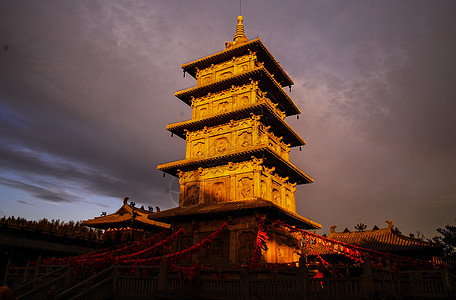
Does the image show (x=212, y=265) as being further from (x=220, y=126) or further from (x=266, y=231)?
(x=220, y=126)

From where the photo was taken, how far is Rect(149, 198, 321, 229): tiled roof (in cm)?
1798

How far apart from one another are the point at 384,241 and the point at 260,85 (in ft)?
57.6

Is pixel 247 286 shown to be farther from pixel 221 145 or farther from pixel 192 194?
pixel 221 145

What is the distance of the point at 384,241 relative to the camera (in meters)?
28.7

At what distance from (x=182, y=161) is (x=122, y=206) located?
18036 millimetres

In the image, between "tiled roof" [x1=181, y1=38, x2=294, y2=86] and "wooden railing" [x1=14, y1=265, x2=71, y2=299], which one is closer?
"wooden railing" [x1=14, y1=265, x2=71, y2=299]

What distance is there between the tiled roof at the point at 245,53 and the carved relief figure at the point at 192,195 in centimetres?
1017

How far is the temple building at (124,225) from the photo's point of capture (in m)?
35.0

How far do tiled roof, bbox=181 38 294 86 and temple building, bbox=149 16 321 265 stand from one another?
7 cm

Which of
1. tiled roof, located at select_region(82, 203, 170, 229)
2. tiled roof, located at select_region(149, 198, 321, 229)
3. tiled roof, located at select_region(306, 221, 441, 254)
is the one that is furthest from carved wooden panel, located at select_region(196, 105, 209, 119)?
tiled roof, located at select_region(306, 221, 441, 254)

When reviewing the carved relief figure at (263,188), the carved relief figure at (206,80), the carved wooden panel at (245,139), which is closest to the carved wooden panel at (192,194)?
the carved wooden panel at (245,139)

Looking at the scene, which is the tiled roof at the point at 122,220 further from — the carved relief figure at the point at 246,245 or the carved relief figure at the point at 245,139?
the carved relief figure at the point at 246,245

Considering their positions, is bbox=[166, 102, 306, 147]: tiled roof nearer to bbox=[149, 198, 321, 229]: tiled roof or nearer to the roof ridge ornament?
bbox=[149, 198, 321, 229]: tiled roof

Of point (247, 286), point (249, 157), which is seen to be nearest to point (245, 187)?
point (249, 157)
